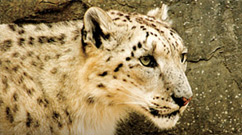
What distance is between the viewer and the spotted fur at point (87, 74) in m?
2.82

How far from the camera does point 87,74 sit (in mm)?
2967

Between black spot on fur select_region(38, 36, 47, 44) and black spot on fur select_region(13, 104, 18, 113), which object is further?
black spot on fur select_region(38, 36, 47, 44)

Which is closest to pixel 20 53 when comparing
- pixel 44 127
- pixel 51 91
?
pixel 51 91

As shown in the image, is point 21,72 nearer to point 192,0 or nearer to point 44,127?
point 44,127

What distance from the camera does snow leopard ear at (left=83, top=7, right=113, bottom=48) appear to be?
2.82 meters

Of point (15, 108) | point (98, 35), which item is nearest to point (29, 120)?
point (15, 108)

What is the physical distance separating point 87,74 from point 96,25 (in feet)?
1.34

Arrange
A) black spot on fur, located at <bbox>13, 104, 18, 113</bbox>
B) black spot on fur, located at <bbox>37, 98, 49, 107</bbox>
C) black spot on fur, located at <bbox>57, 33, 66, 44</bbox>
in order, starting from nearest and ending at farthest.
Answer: black spot on fur, located at <bbox>13, 104, 18, 113</bbox> < black spot on fur, located at <bbox>37, 98, 49, 107</bbox> < black spot on fur, located at <bbox>57, 33, 66, 44</bbox>

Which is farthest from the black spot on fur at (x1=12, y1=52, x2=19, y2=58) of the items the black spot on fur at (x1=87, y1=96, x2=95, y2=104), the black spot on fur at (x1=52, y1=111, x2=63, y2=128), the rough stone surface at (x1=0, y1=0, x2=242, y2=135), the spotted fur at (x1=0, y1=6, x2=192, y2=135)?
the rough stone surface at (x1=0, y1=0, x2=242, y2=135)

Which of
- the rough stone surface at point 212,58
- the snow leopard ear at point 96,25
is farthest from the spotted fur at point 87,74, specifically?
the rough stone surface at point 212,58

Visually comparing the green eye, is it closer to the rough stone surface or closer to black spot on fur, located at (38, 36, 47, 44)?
black spot on fur, located at (38, 36, 47, 44)

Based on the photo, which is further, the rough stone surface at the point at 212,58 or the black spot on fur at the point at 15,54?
the rough stone surface at the point at 212,58

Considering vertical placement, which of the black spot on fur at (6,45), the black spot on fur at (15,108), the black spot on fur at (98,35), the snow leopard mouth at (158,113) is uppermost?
the black spot on fur at (98,35)

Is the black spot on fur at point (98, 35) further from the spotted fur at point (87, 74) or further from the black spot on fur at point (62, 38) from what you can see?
the black spot on fur at point (62, 38)
